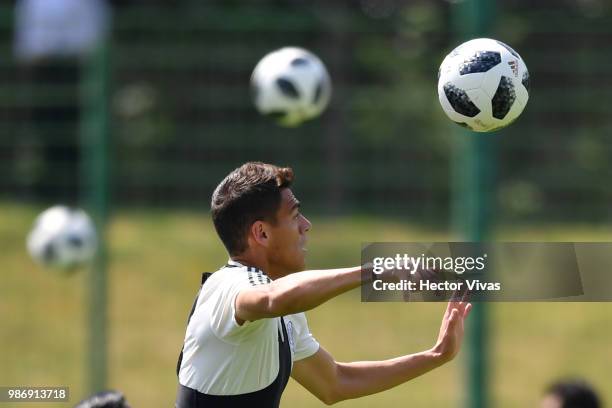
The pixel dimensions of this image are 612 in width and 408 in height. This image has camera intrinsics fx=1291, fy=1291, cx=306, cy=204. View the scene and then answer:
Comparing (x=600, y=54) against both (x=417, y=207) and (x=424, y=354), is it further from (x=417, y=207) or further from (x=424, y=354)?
(x=424, y=354)

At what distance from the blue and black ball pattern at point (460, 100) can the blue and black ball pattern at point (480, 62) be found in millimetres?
68

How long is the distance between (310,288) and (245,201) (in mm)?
562

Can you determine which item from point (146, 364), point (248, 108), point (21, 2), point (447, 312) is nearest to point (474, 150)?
point (248, 108)

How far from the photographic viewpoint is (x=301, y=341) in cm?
448

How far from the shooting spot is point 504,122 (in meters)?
4.68

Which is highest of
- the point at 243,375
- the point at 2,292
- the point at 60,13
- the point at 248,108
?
the point at 60,13

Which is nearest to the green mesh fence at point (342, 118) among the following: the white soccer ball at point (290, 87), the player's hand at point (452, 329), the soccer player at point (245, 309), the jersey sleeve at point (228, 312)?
the white soccer ball at point (290, 87)

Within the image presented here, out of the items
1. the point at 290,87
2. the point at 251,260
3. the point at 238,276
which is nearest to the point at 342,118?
the point at 290,87

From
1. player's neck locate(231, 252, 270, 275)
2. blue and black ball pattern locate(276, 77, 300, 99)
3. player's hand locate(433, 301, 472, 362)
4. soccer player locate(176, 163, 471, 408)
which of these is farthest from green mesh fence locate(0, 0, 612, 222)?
player's neck locate(231, 252, 270, 275)

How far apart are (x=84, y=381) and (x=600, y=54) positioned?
13.1ft

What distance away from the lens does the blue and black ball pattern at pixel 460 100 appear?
4590 mm

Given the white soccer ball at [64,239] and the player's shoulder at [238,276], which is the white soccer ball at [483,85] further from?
the white soccer ball at [64,239]

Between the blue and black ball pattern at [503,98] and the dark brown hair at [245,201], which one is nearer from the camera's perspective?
the dark brown hair at [245,201]

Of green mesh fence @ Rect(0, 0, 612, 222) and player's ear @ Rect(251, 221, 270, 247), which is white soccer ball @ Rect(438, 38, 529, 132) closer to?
player's ear @ Rect(251, 221, 270, 247)
